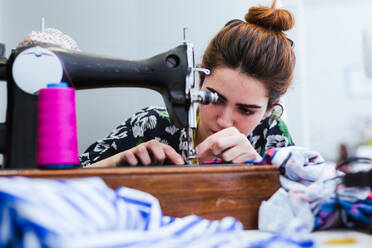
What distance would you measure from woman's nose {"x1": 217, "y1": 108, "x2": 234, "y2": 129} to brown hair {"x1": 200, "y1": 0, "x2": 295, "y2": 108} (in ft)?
0.44

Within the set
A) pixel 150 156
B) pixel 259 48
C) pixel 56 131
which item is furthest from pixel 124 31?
pixel 56 131

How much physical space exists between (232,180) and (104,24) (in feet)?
3.68

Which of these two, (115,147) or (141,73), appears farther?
(115,147)

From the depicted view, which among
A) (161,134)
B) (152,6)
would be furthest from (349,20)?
(161,134)

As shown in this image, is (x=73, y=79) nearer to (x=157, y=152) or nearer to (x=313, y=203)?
(x=157, y=152)

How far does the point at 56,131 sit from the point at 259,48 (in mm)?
727

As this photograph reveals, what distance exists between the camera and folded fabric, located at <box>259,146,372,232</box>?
0.52 meters

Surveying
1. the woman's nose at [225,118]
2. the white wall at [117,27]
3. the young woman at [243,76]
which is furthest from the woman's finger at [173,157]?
the white wall at [117,27]

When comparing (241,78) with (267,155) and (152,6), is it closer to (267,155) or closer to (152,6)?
(267,155)

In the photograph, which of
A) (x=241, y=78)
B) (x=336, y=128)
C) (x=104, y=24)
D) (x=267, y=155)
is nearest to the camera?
(x=267, y=155)

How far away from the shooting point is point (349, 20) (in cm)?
467

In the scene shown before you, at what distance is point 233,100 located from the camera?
107 centimetres

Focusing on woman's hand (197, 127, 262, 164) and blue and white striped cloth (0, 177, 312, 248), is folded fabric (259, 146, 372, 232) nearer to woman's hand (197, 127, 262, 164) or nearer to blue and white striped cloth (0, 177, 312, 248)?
blue and white striped cloth (0, 177, 312, 248)

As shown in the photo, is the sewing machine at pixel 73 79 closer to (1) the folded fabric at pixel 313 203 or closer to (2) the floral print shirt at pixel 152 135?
(1) the folded fabric at pixel 313 203
